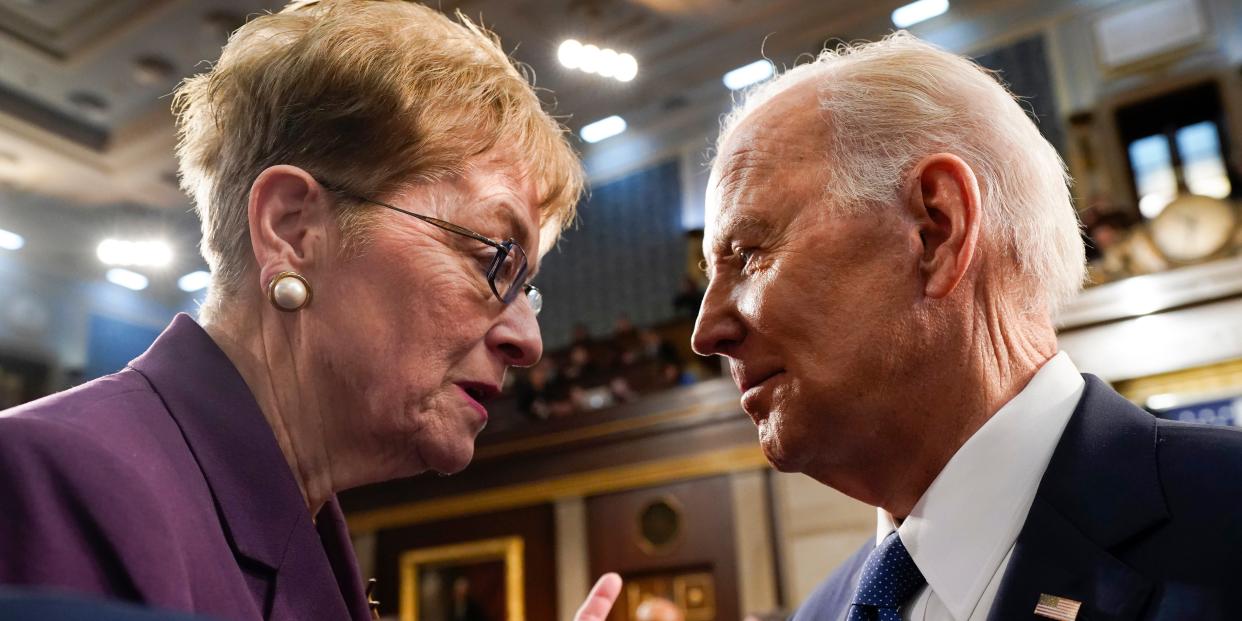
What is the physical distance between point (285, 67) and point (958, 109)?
1.10 meters

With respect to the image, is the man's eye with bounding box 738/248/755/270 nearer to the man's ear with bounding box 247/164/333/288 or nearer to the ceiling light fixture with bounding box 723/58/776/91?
the man's ear with bounding box 247/164/333/288

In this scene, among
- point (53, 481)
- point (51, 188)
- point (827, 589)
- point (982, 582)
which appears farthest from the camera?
point (51, 188)

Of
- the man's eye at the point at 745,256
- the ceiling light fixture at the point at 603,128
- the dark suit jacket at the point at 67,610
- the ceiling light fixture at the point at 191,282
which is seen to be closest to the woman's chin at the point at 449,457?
the man's eye at the point at 745,256

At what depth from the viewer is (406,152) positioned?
5.24 ft

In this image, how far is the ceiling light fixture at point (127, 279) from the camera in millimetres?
14531

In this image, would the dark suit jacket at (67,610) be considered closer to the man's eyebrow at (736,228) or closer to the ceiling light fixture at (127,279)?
the man's eyebrow at (736,228)

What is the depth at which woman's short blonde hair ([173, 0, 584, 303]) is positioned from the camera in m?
1.57

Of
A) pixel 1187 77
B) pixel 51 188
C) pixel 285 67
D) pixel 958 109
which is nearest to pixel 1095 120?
pixel 1187 77

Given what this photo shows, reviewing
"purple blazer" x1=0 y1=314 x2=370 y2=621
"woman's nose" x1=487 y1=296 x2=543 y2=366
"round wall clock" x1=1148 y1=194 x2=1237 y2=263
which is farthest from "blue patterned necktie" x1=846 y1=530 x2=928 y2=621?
"round wall clock" x1=1148 y1=194 x2=1237 y2=263

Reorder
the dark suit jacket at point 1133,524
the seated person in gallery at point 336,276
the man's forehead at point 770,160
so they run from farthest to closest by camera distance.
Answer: the man's forehead at point 770,160
the seated person in gallery at point 336,276
the dark suit jacket at point 1133,524

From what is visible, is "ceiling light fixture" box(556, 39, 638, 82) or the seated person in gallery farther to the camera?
"ceiling light fixture" box(556, 39, 638, 82)

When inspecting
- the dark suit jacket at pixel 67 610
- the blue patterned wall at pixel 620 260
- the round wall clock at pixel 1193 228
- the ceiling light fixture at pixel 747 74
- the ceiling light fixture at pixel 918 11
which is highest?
the ceiling light fixture at pixel 918 11

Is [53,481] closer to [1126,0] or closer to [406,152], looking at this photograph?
[406,152]

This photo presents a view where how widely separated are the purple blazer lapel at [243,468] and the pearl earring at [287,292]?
0.35 feet
